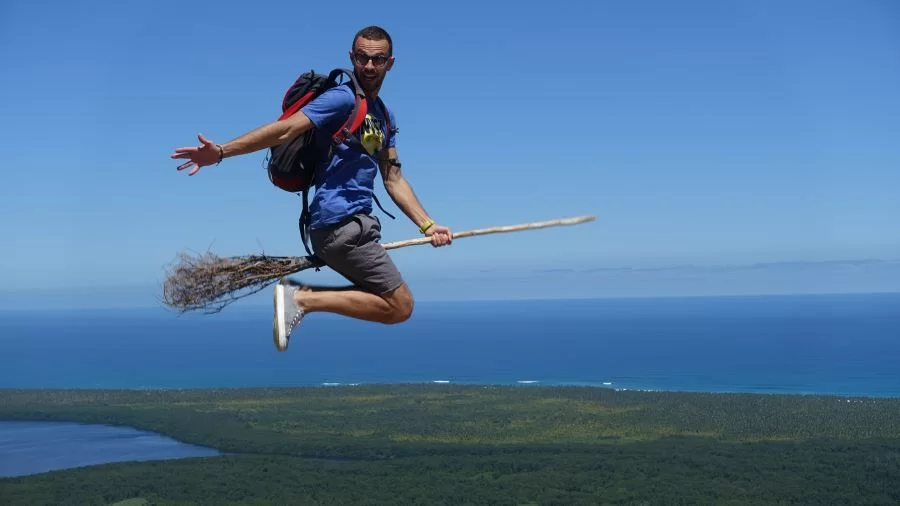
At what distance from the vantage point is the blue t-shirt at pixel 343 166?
3.35 metres

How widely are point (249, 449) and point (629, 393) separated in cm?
4655

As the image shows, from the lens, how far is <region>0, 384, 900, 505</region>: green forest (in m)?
67.2

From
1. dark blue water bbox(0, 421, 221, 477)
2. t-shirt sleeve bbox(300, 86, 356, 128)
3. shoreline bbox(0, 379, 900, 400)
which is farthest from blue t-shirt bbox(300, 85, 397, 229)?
shoreline bbox(0, 379, 900, 400)

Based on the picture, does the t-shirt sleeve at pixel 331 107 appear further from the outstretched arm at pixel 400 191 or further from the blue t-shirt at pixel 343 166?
the outstretched arm at pixel 400 191

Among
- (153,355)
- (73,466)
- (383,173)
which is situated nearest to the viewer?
(383,173)

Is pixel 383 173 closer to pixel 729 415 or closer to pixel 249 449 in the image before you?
pixel 249 449

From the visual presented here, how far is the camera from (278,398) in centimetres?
10912

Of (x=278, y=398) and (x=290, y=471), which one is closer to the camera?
(x=290, y=471)

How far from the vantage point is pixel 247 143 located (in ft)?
10.1

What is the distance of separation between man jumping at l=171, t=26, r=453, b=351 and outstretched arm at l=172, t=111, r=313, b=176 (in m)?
0.03

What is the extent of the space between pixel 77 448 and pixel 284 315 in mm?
88975

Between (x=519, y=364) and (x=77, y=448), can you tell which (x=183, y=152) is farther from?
(x=519, y=364)

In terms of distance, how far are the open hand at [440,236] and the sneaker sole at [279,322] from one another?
0.59 meters

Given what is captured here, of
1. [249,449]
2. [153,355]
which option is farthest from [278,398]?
[153,355]
